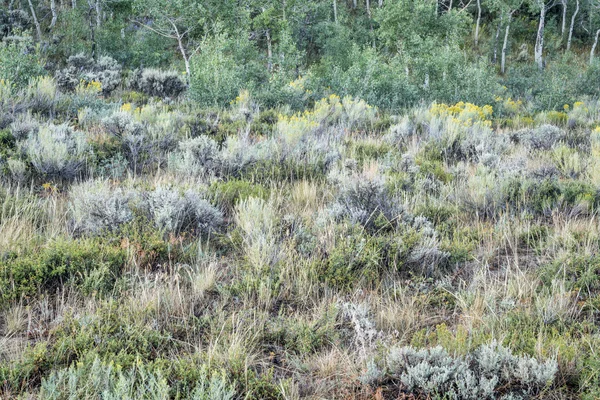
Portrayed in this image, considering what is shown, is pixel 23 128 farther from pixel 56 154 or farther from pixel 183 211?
pixel 183 211

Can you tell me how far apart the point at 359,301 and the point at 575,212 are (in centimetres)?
273

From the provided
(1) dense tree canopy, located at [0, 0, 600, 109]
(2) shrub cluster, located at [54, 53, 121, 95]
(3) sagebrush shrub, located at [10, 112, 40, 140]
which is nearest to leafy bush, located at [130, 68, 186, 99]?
(2) shrub cluster, located at [54, 53, 121, 95]

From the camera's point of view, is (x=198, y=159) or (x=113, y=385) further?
(x=198, y=159)

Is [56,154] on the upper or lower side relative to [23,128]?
lower

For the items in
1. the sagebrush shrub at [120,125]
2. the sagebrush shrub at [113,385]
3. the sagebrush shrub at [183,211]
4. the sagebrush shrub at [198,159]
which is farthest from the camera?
the sagebrush shrub at [120,125]

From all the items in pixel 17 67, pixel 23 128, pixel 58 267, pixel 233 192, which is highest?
pixel 17 67

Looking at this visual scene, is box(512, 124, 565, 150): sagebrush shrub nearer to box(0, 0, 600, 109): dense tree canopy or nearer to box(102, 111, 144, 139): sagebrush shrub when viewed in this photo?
box(0, 0, 600, 109): dense tree canopy

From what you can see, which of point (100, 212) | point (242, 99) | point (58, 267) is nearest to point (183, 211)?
point (100, 212)

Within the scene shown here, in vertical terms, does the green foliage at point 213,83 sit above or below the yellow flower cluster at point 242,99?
above

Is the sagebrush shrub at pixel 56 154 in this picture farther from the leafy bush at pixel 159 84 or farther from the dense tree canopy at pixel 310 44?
the leafy bush at pixel 159 84

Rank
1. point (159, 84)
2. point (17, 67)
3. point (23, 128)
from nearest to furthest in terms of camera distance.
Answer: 1. point (23, 128)
2. point (17, 67)
3. point (159, 84)

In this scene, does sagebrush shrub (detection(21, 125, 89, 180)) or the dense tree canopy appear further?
the dense tree canopy

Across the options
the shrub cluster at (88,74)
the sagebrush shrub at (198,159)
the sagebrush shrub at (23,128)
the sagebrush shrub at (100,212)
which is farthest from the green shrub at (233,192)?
the shrub cluster at (88,74)

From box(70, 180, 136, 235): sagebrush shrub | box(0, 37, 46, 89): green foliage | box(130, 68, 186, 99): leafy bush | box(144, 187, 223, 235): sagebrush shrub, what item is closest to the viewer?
box(70, 180, 136, 235): sagebrush shrub
